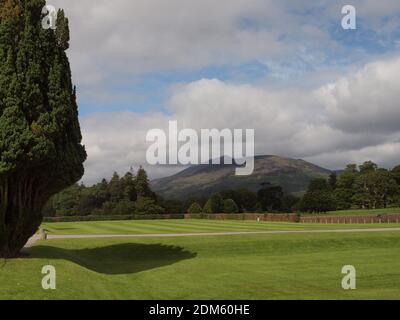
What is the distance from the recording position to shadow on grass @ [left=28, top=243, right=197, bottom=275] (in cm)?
2278

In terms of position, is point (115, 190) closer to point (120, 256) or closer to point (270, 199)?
point (270, 199)

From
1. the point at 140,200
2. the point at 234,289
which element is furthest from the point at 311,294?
the point at 140,200

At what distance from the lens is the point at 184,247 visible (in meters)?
29.5

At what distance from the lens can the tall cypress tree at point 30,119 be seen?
60.8 feet

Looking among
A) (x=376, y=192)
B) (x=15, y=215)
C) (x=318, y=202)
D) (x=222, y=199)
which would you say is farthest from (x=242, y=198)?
(x=15, y=215)

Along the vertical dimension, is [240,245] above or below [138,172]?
below

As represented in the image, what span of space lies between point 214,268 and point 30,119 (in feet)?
35.9

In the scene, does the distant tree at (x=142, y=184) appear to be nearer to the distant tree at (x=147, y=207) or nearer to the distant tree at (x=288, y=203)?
the distant tree at (x=147, y=207)

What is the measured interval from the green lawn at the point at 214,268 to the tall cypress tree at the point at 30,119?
7.47 feet

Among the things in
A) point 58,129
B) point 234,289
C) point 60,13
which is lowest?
point 234,289

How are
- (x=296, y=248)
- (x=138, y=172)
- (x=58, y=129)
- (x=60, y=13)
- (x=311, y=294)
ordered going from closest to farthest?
1. (x=311, y=294)
2. (x=58, y=129)
3. (x=60, y=13)
4. (x=296, y=248)
5. (x=138, y=172)

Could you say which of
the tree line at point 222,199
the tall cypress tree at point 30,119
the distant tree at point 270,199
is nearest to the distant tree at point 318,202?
the tree line at point 222,199
